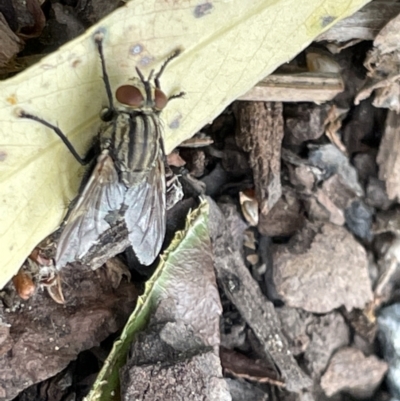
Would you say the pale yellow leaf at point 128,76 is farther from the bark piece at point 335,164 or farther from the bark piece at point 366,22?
the bark piece at point 335,164

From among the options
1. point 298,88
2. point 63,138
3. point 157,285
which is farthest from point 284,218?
point 63,138

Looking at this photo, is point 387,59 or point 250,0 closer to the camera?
point 250,0

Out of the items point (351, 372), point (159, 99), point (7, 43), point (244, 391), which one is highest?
point (7, 43)

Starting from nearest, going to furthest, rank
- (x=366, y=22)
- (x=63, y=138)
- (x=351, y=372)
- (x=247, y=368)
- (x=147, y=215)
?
(x=63, y=138) < (x=147, y=215) < (x=366, y=22) < (x=247, y=368) < (x=351, y=372)

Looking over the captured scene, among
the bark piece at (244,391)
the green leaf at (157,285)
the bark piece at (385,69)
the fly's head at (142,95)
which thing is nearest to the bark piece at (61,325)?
the green leaf at (157,285)

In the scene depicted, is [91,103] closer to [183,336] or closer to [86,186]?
[86,186]

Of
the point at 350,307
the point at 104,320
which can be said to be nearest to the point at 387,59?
the point at 350,307

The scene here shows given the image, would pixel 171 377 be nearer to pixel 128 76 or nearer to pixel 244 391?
pixel 244 391
